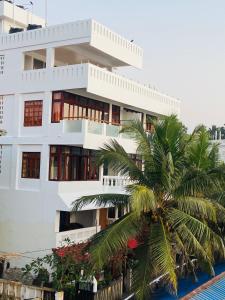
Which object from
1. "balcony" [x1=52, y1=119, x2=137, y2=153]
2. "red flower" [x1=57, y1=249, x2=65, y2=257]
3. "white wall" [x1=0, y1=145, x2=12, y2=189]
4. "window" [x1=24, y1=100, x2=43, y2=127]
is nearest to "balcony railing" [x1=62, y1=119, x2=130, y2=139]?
"balcony" [x1=52, y1=119, x2=137, y2=153]

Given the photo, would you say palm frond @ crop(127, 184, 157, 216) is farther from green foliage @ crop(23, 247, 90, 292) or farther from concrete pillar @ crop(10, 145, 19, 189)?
concrete pillar @ crop(10, 145, 19, 189)

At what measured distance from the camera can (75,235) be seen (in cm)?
1783

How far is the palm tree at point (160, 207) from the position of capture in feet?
36.9

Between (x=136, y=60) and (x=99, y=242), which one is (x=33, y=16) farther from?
(x=99, y=242)

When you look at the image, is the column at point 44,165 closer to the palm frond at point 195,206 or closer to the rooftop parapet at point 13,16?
the rooftop parapet at point 13,16

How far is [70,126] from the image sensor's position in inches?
691

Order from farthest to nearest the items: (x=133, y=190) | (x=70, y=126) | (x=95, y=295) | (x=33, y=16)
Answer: (x=33, y=16) < (x=70, y=126) < (x=95, y=295) < (x=133, y=190)

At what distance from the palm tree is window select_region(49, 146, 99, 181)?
5525 millimetres

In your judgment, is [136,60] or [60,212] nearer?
[60,212]

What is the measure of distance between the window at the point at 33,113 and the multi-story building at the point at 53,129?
39 millimetres

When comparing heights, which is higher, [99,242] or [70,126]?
[70,126]

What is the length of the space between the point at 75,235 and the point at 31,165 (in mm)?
3224

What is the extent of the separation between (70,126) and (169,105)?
7718mm

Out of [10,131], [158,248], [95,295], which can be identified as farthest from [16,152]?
[158,248]
